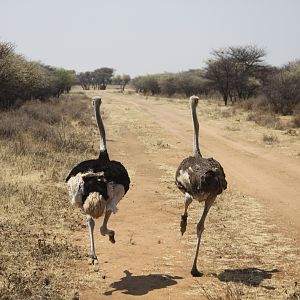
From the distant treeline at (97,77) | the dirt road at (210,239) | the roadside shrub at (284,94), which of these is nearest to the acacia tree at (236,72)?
the roadside shrub at (284,94)

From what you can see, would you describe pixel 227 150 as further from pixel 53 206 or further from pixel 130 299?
pixel 130 299

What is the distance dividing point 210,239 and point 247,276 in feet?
4.97

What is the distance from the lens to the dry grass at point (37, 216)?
535 cm

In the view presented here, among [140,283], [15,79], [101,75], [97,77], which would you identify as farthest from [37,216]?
[97,77]

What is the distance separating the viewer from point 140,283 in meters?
Answer: 5.55

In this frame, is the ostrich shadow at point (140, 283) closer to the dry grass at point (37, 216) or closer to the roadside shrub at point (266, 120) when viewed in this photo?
the dry grass at point (37, 216)

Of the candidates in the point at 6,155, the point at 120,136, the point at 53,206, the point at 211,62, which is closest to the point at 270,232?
the point at 53,206

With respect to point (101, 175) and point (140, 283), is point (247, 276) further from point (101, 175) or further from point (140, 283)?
point (101, 175)

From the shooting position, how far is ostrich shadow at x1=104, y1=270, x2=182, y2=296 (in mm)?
5301

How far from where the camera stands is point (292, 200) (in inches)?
391

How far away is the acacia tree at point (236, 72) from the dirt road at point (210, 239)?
86.9 feet

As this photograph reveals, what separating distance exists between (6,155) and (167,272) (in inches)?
299

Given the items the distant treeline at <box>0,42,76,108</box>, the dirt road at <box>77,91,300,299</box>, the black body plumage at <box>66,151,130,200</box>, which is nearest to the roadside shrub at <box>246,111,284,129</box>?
the dirt road at <box>77,91,300,299</box>

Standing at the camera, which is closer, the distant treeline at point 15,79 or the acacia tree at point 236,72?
the distant treeline at point 15,79
